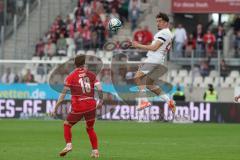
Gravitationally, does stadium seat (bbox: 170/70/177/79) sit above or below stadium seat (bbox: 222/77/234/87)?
above

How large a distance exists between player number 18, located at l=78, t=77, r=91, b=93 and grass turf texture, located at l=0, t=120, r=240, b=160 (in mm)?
1414

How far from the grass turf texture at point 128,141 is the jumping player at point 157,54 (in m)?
1.37

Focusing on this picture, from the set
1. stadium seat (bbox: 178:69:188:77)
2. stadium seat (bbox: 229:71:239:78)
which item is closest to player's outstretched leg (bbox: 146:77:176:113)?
stadium seat (bbox: 229:71:239:78)

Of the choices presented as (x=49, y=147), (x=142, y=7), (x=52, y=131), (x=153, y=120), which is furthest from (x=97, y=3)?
(x=49, y=147)

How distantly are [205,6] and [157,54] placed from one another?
1845cm

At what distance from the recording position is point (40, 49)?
3938 centimetres

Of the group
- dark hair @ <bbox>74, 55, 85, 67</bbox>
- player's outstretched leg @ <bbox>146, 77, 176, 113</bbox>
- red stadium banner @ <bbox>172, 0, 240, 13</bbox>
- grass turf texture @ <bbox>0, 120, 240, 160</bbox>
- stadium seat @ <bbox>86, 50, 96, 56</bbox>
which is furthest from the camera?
red stadium banner @ <bbox>172, 0, 240, 13</bbox>

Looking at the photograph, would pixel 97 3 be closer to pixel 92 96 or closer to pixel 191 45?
pixel 191 45

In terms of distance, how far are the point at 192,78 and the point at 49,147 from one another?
16.9 m

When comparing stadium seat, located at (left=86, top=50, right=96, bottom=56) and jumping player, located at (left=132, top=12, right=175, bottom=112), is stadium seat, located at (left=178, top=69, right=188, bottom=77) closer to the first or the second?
stadium seat, located at (left=86, top=50, right=96, bottom=56)

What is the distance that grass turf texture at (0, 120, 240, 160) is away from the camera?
18141 mm

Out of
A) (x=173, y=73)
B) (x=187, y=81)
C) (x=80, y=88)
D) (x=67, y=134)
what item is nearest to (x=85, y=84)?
(x=80, y=88)

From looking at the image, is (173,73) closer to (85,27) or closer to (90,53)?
(90,53)

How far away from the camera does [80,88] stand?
17.2m
